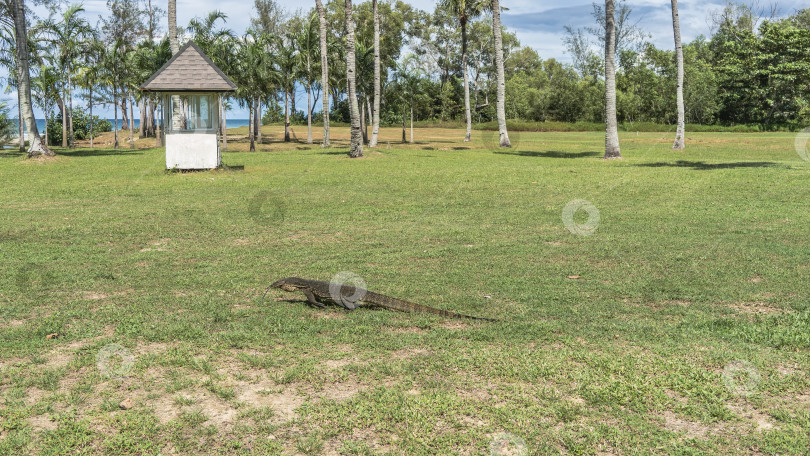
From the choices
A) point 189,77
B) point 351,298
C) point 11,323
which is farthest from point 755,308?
point 189,77

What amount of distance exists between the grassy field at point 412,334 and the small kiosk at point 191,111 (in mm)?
9163

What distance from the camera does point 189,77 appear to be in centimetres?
2322

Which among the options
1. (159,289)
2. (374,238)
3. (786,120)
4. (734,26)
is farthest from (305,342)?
(734,26)

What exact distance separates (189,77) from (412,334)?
19447mm

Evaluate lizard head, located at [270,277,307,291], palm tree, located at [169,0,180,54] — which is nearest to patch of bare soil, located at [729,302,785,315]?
lizard head, located at [270,277,307,291]

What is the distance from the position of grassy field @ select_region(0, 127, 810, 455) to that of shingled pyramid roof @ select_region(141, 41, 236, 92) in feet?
29.9

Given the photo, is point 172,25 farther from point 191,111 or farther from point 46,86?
point 46,86

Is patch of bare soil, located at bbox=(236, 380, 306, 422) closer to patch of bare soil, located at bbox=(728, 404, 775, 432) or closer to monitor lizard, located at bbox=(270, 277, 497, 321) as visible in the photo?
monitor lizard, located at bbox=(270, 277, 497, 321)

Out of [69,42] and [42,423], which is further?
[69,42]

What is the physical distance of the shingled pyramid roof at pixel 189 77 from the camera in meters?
22.8

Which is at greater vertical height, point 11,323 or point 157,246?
point 157,246

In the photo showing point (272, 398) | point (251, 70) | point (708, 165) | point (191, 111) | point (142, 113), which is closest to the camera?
point (272, 398)

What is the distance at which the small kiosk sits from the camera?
23125 mm

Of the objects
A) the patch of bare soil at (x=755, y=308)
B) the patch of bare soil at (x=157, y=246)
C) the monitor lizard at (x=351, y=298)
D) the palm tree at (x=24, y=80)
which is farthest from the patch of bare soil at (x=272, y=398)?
the palm tree at (x=24, y=80)
